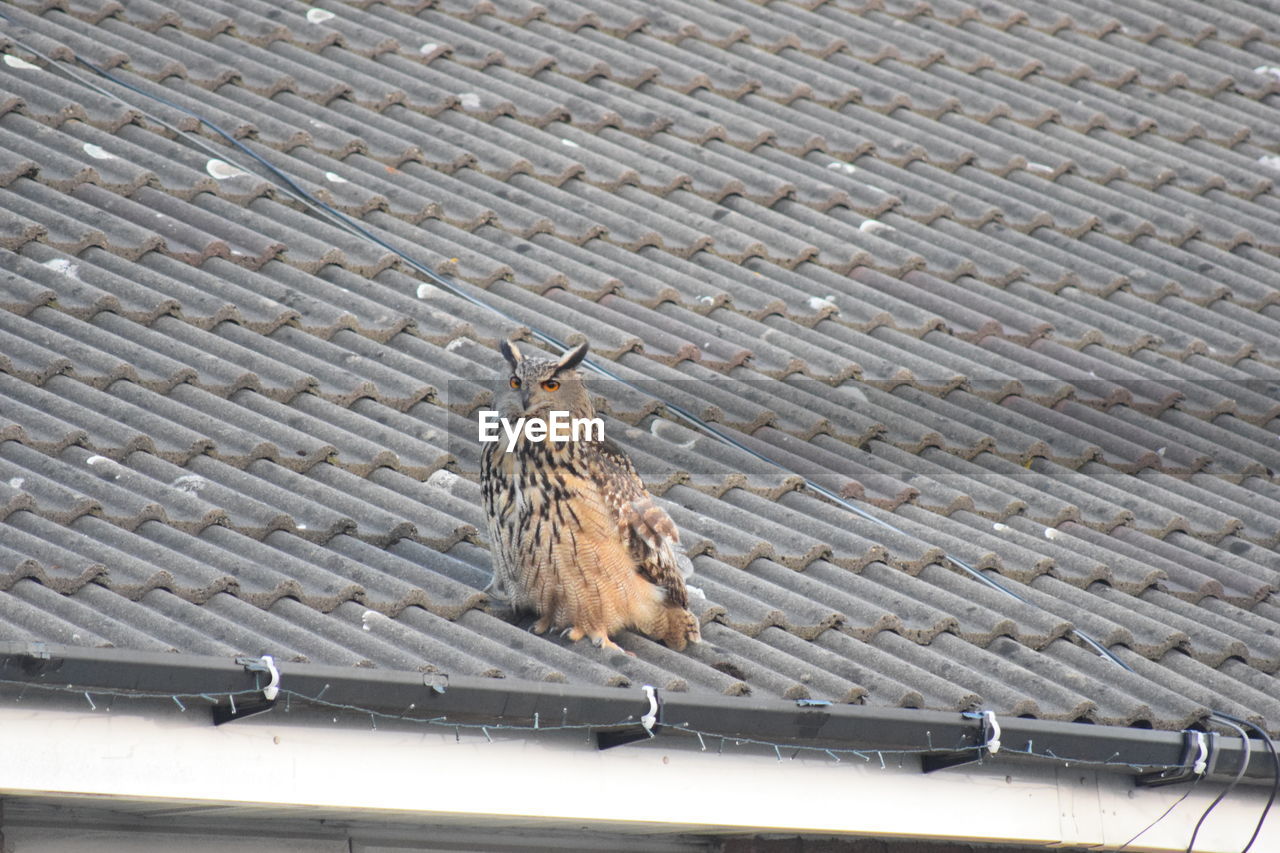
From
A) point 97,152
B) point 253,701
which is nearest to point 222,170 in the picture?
point 97,152

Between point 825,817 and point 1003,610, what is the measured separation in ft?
3.31

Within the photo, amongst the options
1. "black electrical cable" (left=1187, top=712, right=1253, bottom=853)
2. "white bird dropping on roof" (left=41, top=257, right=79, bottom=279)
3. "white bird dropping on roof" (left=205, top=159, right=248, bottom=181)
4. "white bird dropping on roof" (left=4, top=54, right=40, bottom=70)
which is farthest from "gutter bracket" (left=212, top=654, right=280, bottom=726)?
"white bird dropping on roof" (left=4, top=54, right=40, bottom=70)

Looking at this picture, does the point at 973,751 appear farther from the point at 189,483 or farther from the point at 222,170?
the point at 222,170

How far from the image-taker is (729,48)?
741 cm

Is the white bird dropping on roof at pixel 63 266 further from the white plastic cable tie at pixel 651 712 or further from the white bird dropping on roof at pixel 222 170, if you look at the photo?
the white plastic cable tie at pixel 651 712

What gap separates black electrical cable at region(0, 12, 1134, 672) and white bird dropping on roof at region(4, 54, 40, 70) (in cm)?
5

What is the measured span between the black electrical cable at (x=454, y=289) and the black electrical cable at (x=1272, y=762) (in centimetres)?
34

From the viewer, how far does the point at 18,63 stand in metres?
6.09

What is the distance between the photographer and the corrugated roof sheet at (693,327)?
4262 millimetres

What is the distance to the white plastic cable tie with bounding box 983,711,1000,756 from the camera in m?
3.99

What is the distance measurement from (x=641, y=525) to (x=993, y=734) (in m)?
0.97

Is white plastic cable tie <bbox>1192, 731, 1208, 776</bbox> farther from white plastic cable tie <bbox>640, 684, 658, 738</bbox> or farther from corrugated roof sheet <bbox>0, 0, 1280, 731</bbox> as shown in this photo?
white plastic cable tie <bbox>640, 684, 658, 738</bbox>

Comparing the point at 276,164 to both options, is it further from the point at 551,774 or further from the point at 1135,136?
the point at 1135,136

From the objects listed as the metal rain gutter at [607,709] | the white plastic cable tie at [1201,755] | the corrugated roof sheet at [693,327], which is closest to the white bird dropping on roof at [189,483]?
the corrugated roof sheet at [693,327]
